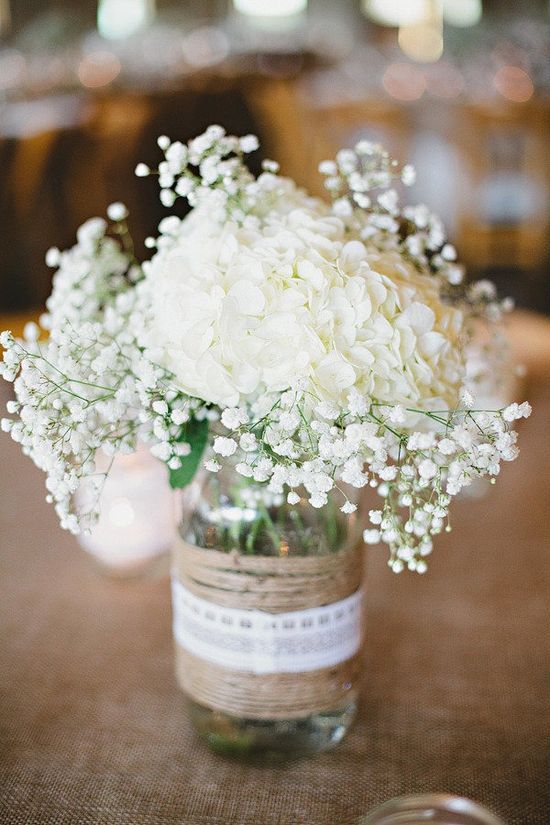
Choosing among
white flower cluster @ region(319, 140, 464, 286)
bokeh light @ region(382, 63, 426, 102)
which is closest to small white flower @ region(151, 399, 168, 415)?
white flower cluster @ region(319, 140, 464, 286)

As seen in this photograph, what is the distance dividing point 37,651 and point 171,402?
0.35 meters

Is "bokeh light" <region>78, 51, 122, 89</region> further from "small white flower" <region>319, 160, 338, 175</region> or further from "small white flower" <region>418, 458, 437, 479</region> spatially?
"small white flower" <region>418, 458, 437, 479</region>

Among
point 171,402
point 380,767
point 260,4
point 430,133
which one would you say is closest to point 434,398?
point 171,402

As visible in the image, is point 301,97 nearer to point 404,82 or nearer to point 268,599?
point 404,82

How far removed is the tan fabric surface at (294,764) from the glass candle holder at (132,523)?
0.03m

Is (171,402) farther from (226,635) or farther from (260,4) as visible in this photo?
(260,4)

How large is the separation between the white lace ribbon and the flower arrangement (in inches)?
4.0

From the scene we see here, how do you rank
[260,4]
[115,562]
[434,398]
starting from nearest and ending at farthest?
[434,398], [115,562], [260,4]

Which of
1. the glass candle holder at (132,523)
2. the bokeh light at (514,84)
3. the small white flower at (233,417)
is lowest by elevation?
the bokeh light at (514,84)

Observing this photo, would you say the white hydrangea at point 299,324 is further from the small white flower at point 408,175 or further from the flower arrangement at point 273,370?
the small white flower at point 408,175

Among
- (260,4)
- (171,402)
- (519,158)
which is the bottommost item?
(519,158)

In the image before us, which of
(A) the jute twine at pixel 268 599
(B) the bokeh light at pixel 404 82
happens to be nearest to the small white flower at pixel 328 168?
(A) the jute twine at pixel 268 599

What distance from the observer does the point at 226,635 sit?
0.64 metres

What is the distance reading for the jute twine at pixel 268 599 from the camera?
0.62 meters
